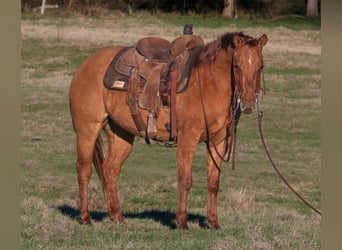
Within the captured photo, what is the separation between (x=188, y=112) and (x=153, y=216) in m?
1.85

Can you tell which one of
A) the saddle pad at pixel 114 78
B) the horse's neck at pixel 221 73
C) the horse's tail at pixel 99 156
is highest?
the horse's neck at pixel 221 73

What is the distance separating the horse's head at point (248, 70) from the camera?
6.40 m

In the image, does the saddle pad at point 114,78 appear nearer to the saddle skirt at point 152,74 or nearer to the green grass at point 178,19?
the saddle skirt at point 152,74

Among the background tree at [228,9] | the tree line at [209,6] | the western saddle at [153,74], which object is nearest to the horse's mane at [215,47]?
the western saddle at [153,74]

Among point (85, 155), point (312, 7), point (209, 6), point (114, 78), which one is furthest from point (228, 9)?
point (114, 78)

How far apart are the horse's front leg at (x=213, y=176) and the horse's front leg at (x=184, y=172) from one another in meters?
0.23

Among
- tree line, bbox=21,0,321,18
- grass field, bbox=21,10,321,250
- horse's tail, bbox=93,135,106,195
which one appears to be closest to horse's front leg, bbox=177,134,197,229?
grass field, bbox=21,10,321,250

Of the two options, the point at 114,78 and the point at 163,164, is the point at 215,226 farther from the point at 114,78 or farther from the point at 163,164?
the point at 163,164

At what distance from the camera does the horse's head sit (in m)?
6.40

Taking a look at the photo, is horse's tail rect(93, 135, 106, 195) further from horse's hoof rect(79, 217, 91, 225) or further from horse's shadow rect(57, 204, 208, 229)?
horse's hoof rect(79, 217, 91, 225)

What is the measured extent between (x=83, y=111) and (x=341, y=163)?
640cm

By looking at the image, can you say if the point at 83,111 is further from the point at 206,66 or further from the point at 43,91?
the point at 43,91

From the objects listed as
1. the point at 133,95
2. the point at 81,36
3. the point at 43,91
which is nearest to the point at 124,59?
the point at 133,95

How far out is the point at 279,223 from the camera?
7.68m
